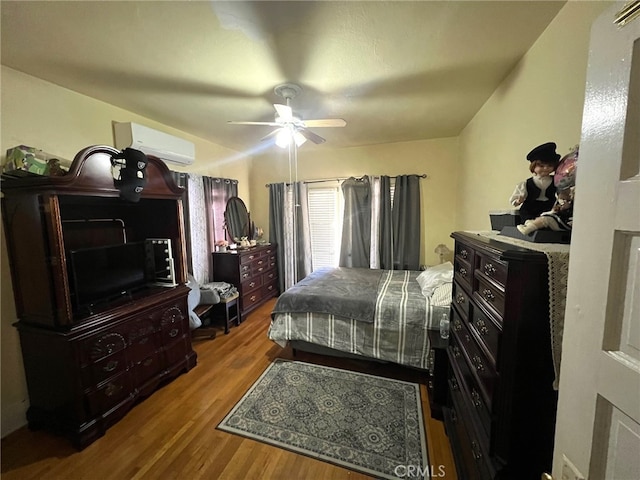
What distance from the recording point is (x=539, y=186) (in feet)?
3.69

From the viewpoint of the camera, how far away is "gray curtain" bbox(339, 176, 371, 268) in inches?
161

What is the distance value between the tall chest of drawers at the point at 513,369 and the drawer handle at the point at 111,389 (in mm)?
2325

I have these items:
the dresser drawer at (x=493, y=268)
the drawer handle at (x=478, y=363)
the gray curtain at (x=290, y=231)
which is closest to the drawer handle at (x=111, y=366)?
the drawer handle at (x=478, y=363)

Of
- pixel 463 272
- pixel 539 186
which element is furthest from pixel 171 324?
pixel 539 186

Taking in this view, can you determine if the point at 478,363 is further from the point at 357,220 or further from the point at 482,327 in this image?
the point at 357,220

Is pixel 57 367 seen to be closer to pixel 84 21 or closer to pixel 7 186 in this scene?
pixel 7 186

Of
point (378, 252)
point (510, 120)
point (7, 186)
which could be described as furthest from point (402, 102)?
point (7, 186)

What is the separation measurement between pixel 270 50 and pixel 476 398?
7.41 feet

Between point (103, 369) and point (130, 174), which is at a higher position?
point (130, 174)

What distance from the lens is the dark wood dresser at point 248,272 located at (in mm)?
3660

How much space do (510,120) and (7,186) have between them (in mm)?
3554

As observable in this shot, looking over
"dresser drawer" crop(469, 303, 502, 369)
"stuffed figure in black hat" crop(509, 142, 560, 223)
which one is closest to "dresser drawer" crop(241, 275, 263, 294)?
"dresser drawer" crop(469, 303, 502, 369)

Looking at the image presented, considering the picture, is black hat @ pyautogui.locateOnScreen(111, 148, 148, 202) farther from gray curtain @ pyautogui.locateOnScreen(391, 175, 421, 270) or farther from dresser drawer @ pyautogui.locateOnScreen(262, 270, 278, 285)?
gray curtain @ pyautogui.locateOnScreen(391, 175, 421, 270)

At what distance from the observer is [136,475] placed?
1534 millimetres
